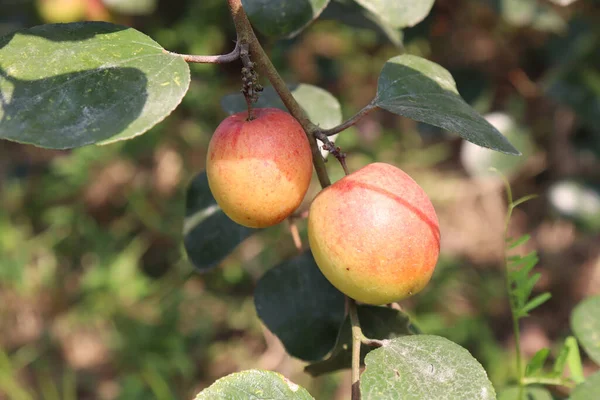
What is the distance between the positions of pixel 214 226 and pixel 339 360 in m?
0.25

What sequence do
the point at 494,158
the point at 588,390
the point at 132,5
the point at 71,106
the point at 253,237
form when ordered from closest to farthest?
1. the point at 71,106
2. the point at 588,390
3. the point at 132,5
4. the point at 494,158
5. the point at 253,237

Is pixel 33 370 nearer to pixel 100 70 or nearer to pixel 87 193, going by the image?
pixel 87 193

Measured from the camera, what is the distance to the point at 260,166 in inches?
21.4

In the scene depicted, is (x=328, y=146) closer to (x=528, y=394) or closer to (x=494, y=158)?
(x=528, y=394)

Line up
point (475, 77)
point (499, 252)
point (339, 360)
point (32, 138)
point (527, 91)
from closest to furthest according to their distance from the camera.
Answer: point (32, 138)
point (339, 360)
point (475, 77)
point (527, 91)
point (499, 252)

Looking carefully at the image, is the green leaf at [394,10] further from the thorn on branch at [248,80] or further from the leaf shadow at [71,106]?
the leaf shadow at [71,106]

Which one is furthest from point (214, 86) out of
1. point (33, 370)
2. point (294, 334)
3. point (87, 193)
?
point (294, 334)

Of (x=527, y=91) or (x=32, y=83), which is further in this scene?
(x=527, y=91)

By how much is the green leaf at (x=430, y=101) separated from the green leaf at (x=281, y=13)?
161 millimetres

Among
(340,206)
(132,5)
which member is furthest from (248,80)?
(132,5)

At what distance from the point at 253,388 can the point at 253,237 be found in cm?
136

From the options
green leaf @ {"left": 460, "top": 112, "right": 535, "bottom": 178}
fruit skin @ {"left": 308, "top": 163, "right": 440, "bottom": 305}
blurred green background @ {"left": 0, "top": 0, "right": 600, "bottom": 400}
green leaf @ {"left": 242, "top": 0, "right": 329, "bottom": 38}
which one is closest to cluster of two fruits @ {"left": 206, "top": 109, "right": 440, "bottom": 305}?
fruit skin @ {"left": 308, "top": 163, "right": 440, "bottom": 305}

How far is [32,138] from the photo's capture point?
48 centimetres

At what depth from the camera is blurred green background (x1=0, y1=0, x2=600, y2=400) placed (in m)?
1.50
